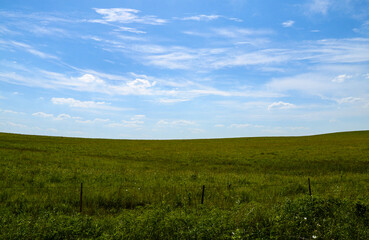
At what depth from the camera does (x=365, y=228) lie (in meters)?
7.86

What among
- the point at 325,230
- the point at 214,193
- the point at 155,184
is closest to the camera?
the point at 325,230

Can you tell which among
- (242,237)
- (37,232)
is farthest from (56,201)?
(242,237)

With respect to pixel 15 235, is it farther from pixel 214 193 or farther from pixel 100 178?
pixel 100 178

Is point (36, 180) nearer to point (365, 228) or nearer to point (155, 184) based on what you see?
point (155, 184)

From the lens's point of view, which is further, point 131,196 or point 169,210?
point 131,196

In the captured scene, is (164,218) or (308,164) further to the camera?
(308,164)

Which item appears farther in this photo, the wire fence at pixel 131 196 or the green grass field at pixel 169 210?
the wire fence at pixel 131 196

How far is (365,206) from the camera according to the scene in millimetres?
9289

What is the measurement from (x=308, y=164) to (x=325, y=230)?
77.1 feet

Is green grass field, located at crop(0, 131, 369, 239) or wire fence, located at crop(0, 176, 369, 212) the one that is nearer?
green grass field, located at crop(0, 131, 369, 239)

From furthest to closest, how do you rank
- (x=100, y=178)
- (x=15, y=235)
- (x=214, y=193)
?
(x=100, y=178) → (x=214, y=193) → (x=15, y=235)

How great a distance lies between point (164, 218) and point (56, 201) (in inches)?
239

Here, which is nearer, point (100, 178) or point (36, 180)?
point (36, 180)

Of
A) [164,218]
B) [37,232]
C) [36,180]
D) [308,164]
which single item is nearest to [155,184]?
[36,180]
